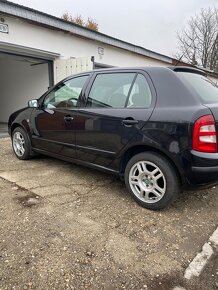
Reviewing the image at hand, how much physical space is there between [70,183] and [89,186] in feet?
0.99

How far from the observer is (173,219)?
10.1 feet

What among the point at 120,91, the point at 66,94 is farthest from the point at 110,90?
the point at 66,94

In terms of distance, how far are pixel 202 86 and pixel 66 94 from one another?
79.8 inches

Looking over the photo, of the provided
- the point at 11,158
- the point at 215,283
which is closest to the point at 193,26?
the point at 11,158

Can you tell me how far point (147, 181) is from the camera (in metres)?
3.23

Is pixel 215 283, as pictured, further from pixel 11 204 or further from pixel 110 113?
pixel 11 204

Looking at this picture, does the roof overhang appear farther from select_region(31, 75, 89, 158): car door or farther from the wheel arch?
the wheel arch

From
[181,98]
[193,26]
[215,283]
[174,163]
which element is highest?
[193,26]

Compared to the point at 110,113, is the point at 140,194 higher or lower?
lower

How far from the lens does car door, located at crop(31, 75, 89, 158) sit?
4.03m

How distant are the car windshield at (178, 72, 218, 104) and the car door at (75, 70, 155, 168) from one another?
17.0 inches

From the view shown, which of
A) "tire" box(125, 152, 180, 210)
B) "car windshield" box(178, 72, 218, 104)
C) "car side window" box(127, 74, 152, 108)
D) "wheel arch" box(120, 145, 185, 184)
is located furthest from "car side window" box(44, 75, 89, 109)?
"car windshield" box(178, 72, 218, 104)

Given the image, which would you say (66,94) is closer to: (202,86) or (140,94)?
(140,94)

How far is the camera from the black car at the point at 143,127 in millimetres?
2818
